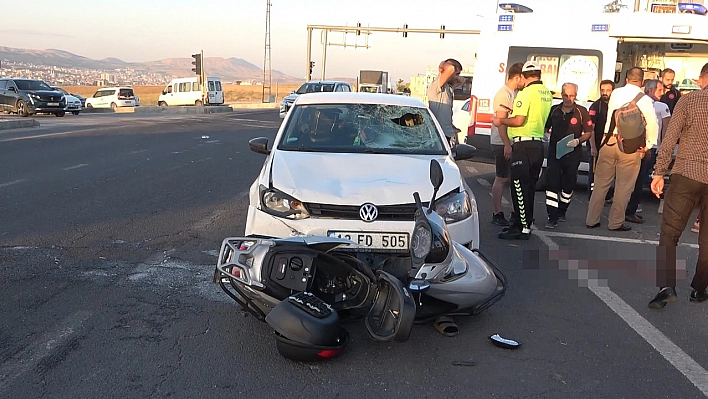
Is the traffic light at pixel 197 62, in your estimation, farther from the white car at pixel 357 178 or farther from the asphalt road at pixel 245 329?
the white car at pixel 357 178

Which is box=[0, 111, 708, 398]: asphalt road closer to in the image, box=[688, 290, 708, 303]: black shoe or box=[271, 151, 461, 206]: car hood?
box=[688, 290, 708, 303]: black shoe

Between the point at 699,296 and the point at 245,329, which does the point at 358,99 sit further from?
the point at 699,296

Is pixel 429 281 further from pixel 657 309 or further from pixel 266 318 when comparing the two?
pixel 657 309

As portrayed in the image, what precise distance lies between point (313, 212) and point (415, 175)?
0.91 metres

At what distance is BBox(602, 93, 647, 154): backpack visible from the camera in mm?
7629

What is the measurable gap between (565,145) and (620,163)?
0.71 m

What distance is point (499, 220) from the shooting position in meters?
7.94

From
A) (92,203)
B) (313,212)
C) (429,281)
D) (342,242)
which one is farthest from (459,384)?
(92,203)

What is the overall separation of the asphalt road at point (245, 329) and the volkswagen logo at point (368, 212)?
0.73 metres

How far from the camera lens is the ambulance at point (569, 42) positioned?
10.4 m

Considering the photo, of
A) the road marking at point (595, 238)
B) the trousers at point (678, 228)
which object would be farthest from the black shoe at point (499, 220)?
the trousers at point (678, 228)

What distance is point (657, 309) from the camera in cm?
514

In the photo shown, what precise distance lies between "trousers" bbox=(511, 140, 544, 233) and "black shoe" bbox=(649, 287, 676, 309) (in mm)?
2157

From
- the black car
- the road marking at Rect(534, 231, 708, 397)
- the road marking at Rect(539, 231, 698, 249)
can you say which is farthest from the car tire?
the road marking at Rect(534, 231, 708, 397)
